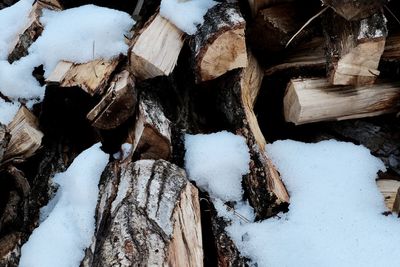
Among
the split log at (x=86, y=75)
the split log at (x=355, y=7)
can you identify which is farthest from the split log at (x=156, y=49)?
the split log at (x=355, y=7)

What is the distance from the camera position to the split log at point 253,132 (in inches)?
68.9

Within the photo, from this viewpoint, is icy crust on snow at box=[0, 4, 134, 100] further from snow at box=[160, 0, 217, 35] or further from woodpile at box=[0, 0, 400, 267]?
snow at box=[160, 0, 217, 35]

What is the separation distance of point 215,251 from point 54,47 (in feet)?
3.95

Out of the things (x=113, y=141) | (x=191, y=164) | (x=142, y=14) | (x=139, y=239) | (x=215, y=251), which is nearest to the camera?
(x=139, y=239)

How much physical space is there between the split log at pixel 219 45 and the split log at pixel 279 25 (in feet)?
0.51

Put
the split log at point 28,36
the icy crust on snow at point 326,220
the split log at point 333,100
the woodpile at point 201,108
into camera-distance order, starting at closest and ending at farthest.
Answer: the icy crust on snow at point 326,220, the woodpile at point 201,108, the split log at point 333,100, the split log at point 28,36

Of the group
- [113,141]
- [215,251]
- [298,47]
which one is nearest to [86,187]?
[113,141]

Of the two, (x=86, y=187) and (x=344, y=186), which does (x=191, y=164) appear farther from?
(x=344, y=186)

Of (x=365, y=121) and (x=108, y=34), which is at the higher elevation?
(x=108, y=34)

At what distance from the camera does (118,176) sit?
1.79 m

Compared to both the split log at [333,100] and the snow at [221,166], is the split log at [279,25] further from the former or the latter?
the snow at [221,166]

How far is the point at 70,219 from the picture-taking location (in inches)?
71.0

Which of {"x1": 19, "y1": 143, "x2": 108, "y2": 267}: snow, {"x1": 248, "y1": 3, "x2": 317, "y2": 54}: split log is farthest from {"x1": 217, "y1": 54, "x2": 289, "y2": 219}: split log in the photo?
{"x1": 19, "y1": 143, "x2": 108, "y2": 267}: snow

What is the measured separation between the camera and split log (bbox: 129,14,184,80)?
192 cm
